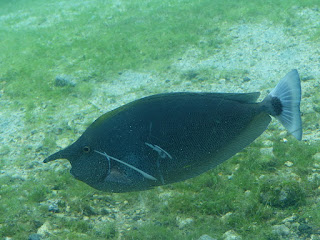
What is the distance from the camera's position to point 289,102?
197 centimetres

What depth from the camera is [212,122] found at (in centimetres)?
194

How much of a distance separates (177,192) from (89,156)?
4.73 feet

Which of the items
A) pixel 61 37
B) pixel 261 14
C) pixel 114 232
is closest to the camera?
pixel 114 232

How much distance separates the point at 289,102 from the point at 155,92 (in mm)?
4073

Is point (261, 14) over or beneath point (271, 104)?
beneath

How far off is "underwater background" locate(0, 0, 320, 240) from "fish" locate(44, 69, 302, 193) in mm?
861

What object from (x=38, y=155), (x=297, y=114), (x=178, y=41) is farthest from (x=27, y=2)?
(x=297, y=114)

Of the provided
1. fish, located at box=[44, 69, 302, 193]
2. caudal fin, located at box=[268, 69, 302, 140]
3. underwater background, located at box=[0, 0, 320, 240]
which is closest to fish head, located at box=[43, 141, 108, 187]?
fish, located at box=[44, 69, 302, 193]

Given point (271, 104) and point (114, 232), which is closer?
point (271, 104)

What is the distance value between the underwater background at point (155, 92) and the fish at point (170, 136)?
86 centimetres

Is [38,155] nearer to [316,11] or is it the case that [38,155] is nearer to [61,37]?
[61,37]

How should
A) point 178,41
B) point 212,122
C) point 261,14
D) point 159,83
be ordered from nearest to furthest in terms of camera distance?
point 212,122
point 159,83
point 178,41
point 261,14

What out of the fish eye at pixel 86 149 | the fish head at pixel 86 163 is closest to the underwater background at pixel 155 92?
the fish head at pixel 86 163

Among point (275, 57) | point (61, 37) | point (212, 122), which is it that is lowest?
point (275, 57)
